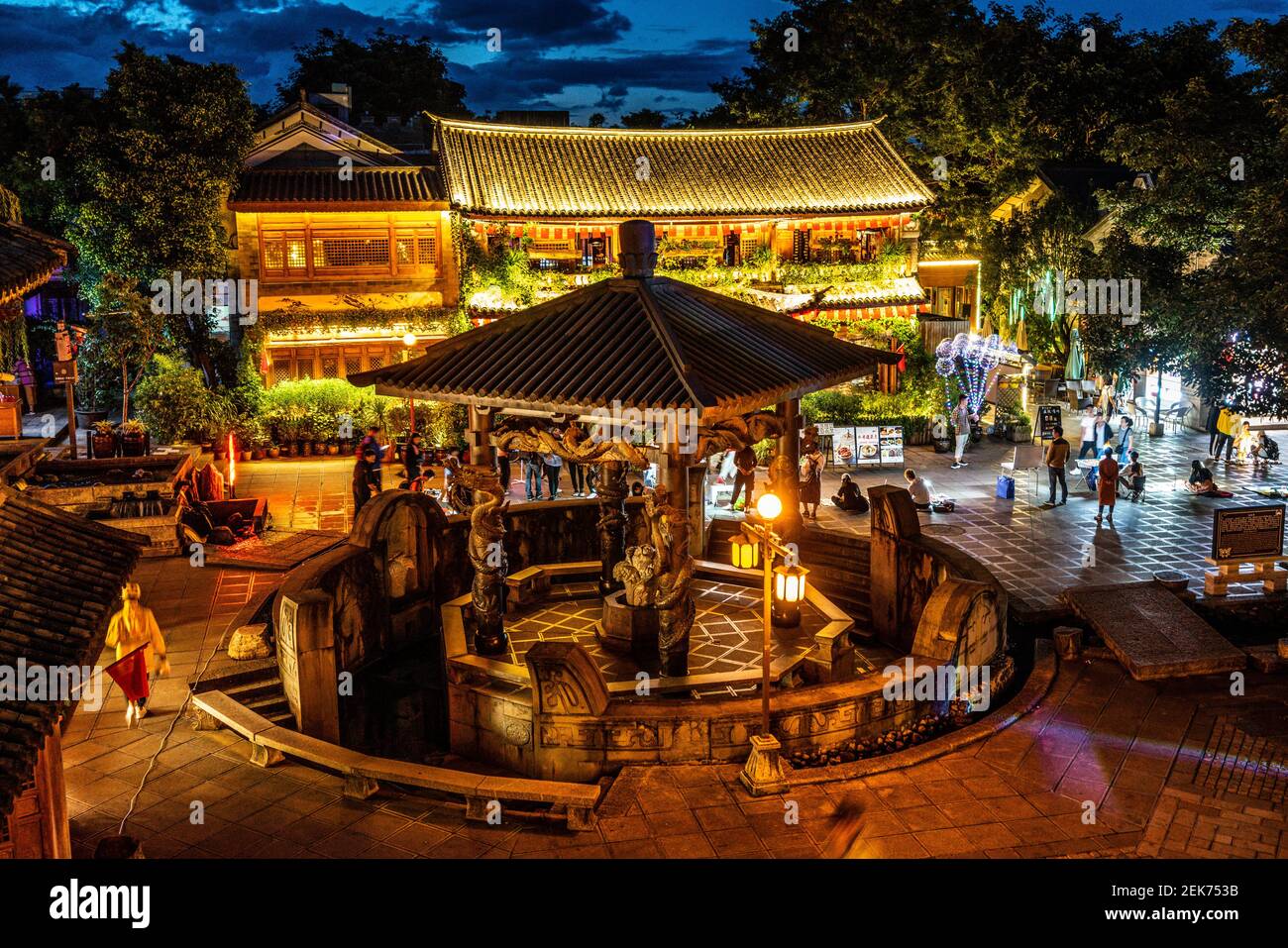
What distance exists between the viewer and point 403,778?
11258mm

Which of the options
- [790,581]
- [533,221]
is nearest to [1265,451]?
[533,221]

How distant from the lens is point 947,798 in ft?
36.4

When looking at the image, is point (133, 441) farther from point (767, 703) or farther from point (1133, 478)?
point (1133, 478)

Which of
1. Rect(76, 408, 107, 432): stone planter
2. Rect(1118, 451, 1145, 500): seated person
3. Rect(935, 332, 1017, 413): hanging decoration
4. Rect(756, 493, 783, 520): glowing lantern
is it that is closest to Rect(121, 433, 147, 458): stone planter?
Rect(76, 408, 107, 432): stone planter

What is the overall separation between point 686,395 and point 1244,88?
15.6m

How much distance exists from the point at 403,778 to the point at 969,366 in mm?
25030

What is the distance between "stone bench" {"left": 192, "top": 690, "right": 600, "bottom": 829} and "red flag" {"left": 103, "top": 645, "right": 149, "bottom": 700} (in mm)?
802

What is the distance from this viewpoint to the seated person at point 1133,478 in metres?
23.8

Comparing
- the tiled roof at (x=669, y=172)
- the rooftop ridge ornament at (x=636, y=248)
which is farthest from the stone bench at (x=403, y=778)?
the tiled roof at (x=669, y=172)

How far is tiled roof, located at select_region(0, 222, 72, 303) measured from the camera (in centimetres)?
1041

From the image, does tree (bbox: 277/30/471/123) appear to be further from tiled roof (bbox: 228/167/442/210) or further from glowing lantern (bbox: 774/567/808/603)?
glowing lantern (bbox: 774/567/808/603)

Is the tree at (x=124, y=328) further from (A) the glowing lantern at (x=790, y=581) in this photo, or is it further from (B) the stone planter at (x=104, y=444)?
(A) the glowing lantern at (x=790, y=581)

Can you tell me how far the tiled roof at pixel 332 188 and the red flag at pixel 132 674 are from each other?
768 inches

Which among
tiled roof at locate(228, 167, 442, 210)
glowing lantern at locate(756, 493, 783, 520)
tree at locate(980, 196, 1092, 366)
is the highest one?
tiled roof at locate(228, 167, 442, 210)
